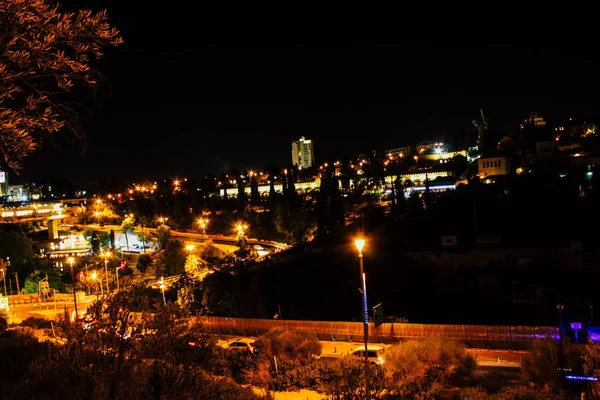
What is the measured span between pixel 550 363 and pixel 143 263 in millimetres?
37768

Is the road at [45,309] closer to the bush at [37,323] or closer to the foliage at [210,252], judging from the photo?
the bush at [37,323]

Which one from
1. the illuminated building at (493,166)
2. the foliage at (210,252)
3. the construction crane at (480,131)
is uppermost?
the construction crane at (480,131)

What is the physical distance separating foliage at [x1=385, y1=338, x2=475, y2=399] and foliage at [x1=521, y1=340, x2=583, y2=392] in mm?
1405

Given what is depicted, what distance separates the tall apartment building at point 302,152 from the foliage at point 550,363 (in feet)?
571

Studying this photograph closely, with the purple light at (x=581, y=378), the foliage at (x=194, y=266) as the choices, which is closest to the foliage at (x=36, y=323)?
the foliage at (x=194, y=266)

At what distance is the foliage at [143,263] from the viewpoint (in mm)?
42250

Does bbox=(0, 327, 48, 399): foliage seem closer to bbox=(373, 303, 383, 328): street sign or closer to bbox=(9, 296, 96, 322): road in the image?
bbox=(373, 303, 383, 328): street sign

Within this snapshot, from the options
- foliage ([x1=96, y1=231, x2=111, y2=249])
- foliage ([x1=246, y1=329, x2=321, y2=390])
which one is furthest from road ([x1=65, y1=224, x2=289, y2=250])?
foliage ([x1=246, y1=329, x2=321, y2=390])

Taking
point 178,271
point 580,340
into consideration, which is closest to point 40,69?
point 580,340

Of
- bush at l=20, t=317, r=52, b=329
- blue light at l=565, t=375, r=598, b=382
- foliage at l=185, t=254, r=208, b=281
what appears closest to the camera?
blue light at l=565, t=375, r=598, b=382

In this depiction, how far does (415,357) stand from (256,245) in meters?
36.4

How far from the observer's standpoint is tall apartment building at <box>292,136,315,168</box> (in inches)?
7288

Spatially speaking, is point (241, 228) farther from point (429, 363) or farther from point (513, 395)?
point (513, 395)

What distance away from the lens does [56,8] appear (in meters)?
4.32
